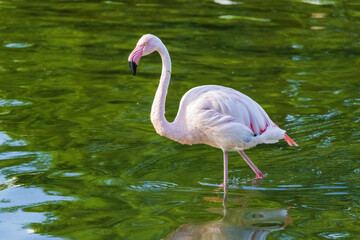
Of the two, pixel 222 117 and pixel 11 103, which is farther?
pixel 11 103

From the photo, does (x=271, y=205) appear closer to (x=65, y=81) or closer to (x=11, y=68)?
(x=65, y=81)

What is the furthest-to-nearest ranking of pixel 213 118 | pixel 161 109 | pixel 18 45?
1. pixel 18 45
2. pixel 161 109
3. pixel 213 118

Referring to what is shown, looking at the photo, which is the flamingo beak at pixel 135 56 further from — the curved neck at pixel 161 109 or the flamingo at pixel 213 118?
the curved neck at pixel 161 109

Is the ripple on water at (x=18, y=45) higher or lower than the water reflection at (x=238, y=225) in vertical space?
higher

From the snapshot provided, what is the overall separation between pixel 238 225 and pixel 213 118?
0.96 m

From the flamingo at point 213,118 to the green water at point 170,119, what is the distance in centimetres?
39

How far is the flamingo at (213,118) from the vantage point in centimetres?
551

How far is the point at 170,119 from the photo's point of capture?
24.6 feet

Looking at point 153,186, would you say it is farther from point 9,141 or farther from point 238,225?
point 9,141

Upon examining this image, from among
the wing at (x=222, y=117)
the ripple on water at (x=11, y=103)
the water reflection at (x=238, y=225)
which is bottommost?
the ripple on water at (x=11, y=103)

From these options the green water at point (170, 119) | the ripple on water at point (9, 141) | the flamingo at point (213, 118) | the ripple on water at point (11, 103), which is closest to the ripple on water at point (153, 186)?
the green water at point (170, 119)

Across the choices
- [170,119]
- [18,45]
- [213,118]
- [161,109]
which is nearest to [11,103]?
[170,119]

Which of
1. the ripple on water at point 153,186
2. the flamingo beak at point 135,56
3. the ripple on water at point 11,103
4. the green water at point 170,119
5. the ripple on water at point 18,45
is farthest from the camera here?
the ripple on water at point 18,45

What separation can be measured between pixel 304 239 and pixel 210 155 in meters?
2.02
